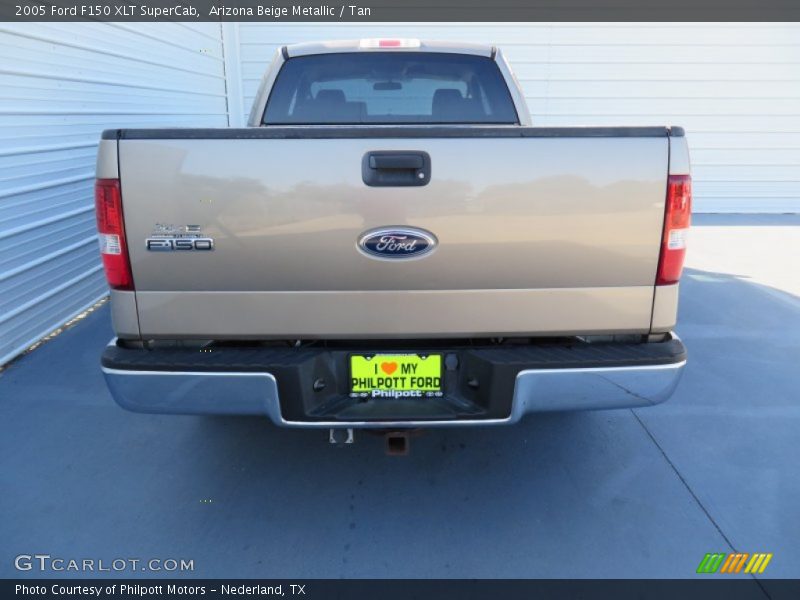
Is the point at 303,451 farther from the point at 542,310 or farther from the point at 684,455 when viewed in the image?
the point at 684,455

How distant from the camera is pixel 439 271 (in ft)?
6.63

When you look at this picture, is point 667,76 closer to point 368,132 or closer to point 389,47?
point 389,47

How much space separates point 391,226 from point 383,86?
6.72 feet

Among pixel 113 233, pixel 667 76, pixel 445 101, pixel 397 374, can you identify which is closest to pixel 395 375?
pixel 397 374

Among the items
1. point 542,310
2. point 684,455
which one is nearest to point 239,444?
point 542,310

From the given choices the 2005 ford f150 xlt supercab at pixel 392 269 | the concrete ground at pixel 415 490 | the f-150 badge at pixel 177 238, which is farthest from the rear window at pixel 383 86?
the concrete ground at pixel 415 490

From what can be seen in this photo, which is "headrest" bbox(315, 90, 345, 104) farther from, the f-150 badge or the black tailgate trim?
the f-150 badge

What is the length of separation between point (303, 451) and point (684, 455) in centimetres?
192

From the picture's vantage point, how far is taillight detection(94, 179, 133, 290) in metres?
1.94

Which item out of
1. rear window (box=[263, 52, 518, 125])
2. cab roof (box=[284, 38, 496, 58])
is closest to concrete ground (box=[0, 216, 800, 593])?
rear window (box=[263, 52, 518, 125])

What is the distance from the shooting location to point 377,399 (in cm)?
212
